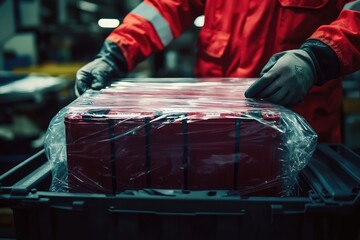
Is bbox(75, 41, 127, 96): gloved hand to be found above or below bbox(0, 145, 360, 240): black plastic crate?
above

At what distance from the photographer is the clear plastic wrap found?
1122 millimetres

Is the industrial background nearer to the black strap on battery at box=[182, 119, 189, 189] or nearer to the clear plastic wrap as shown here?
the clear plastic wrap

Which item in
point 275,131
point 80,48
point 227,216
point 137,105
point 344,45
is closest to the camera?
point 227,216

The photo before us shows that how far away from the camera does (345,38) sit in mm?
1385

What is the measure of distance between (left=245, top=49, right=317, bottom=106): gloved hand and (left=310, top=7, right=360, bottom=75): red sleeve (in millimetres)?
141

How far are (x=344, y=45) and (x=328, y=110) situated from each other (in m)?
0.38

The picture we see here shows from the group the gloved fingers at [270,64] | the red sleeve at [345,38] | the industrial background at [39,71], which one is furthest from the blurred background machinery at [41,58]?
the red sleeve at [345,38]

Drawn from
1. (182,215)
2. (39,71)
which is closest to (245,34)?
(182,215)

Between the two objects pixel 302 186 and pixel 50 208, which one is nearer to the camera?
pixel 50 208

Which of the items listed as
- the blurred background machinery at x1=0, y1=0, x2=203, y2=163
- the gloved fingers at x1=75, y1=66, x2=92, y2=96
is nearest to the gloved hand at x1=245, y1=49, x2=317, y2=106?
the gloved fingers at x1=75, y1=66, x2=92, y2=96

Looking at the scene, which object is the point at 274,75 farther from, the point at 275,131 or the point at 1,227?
the point at 1,227

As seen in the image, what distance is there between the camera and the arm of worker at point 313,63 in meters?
1.27

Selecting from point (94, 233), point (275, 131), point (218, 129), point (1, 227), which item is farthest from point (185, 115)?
point (1, 227)

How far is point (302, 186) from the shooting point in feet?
4.18
